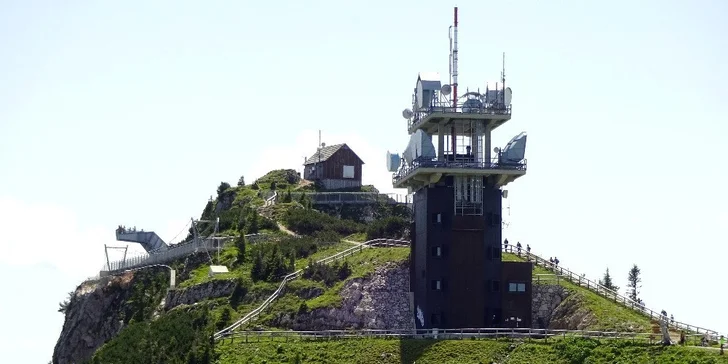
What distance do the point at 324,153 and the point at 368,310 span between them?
60.0 meters

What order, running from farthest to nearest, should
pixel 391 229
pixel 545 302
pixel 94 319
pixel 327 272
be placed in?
pixel 94 319, pixel 391 229, pixel 327 272, pixel 545 302

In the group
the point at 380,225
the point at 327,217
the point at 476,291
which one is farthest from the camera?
the point at 327,217

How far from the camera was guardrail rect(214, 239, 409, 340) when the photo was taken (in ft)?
293

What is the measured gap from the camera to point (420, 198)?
306ft

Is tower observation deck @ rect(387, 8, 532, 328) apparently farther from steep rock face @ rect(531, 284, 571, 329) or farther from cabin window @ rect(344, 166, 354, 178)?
cabin window @ rect(344, 166, 354, 178)

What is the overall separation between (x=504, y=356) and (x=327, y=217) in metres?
49.4

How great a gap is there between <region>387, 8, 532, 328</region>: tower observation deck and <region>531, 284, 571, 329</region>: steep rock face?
382 centimetres

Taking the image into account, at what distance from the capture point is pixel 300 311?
91.4 meters

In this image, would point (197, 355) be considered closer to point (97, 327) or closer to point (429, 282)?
point (429, 282)

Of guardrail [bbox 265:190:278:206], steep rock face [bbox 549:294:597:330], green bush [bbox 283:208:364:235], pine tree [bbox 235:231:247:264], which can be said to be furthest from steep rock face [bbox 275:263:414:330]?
guardrail [bbox 265:190:278:206]

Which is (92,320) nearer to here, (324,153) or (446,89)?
(324,153)

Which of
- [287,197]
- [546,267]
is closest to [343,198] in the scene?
[287,197]


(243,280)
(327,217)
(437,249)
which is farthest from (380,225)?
(437,249)

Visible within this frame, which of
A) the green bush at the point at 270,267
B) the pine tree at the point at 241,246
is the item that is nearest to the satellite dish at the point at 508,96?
the green bush at the point at 270,267
